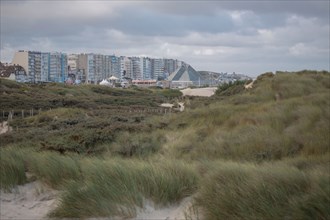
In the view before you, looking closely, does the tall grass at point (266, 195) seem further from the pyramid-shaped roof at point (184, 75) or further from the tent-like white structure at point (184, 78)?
the pyramid-shaped roof at point (184, 75)

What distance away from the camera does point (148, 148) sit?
1302 cm

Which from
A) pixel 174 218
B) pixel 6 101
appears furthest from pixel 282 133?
pixel 6 101

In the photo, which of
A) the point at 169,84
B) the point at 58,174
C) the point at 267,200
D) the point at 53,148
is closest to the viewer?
the point at 267,200

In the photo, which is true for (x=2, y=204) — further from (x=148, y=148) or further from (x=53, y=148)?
(x=148, y=148)

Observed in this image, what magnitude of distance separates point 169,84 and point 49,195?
479ft

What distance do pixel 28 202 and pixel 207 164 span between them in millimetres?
3304

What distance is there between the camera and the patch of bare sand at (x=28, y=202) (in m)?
7.14

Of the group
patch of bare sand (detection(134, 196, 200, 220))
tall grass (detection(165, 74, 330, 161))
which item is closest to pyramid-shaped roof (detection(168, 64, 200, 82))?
tall grass (detection(165, 74, 330, 161))

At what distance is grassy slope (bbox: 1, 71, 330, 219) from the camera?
5262mm

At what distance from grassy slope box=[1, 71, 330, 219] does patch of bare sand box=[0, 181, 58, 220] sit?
0.26m

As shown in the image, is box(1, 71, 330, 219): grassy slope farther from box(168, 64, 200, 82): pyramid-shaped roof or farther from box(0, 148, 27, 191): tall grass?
box(168, 64, 200, 82): pyramid-shaped roof

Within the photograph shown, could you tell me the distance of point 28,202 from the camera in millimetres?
7875

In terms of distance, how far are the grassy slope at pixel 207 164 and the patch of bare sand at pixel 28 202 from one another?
0.84ft

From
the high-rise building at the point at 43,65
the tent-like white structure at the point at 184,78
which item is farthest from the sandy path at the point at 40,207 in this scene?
the high-rise building at the point at 43,65
